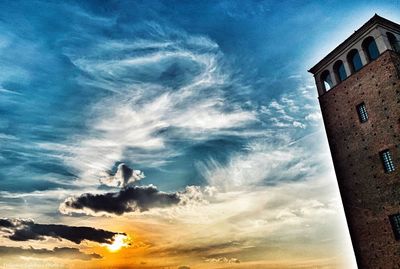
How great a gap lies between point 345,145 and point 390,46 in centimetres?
891

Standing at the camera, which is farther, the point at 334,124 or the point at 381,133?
the point at 334,124

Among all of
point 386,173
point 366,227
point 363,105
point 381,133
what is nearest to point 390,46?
point 363,105

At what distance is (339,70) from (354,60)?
1.91 metres

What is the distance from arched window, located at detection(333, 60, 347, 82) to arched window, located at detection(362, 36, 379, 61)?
2.68m

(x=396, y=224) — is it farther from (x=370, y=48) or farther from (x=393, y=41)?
(x=393, y=41)

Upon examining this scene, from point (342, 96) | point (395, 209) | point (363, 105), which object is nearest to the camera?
point (395, 209)

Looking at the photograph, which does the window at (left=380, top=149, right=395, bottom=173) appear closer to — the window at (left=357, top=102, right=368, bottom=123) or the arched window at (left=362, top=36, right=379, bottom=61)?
the window at (left=357, top=102, right=368, bottom=123)

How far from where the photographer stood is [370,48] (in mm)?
28297

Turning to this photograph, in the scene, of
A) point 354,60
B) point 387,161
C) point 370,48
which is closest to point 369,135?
point 387,161

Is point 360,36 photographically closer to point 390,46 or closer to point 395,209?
point 390,46

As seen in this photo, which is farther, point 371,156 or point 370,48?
point 370,48

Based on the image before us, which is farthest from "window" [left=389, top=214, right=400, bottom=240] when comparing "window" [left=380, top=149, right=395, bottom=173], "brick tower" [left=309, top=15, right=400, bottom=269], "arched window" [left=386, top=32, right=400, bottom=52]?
"arched window" [left=386, top=32, right=400, bottom=52]

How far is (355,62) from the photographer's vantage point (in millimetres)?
29625

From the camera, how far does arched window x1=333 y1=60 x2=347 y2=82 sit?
30859 millimetres
